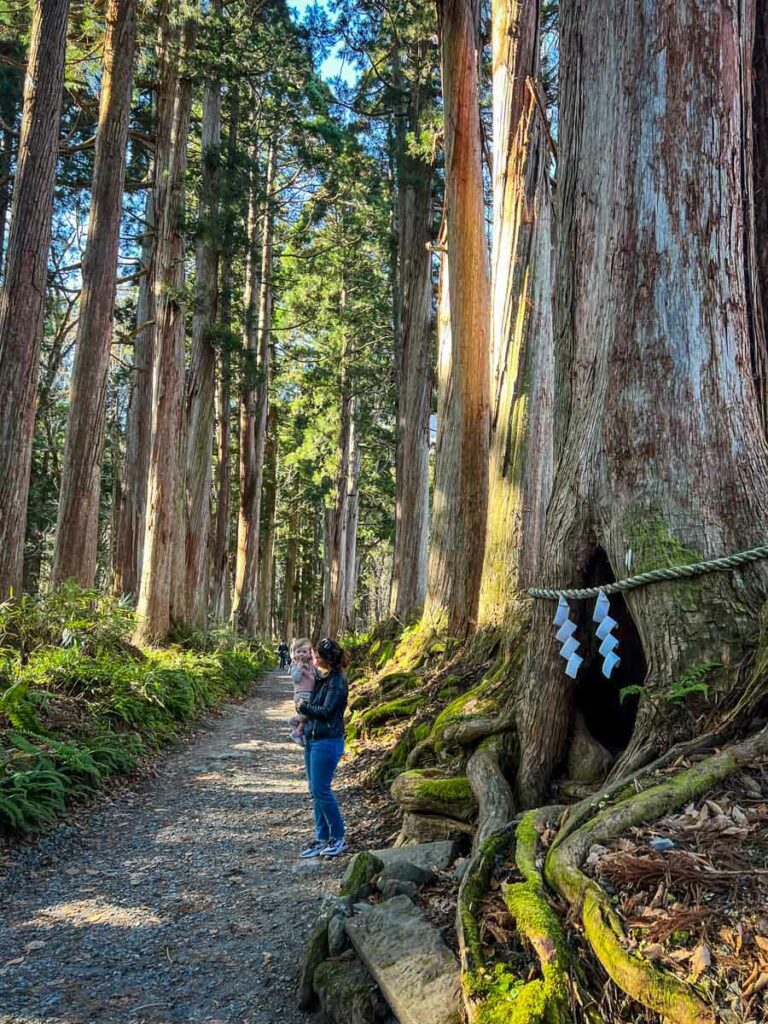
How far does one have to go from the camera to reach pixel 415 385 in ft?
47.1

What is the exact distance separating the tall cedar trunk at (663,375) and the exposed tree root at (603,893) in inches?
13.6

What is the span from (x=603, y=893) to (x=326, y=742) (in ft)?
9.82

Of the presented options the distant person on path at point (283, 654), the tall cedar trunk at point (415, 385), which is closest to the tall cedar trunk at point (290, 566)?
the distant person on path at point (283, 654)

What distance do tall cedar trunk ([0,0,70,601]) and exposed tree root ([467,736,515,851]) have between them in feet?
22.8

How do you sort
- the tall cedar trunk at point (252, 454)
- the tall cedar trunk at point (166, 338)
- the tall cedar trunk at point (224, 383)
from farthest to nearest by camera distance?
the tall cedar trunk at point (252, 454) → the tall cedar trunk at point (224, 383) → the tall cedar trunk at point (166, 338)

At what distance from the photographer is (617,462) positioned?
333 centimetres

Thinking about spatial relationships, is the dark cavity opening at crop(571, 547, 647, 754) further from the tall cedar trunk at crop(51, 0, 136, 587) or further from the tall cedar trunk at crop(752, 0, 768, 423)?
the tall cedar trunk at crop(51, 0, 136, 587)

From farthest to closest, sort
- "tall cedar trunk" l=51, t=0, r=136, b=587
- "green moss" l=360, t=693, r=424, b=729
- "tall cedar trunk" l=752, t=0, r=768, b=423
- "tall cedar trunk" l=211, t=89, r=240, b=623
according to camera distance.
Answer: "tall cedar trunk" l=211, t=89, r=240, b=623, "tall cedar trunk" l=51, t=0, r=136, b=587, "green moss" l=360, t=693, r=424, b=729, "tall cedar trunk" l=752, t=0, r=768, b=423

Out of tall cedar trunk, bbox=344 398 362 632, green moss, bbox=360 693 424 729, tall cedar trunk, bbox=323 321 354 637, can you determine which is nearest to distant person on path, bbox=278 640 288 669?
tall cedar trunk, bbox=323 321 354 637

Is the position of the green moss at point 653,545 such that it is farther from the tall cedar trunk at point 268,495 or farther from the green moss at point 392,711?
the tall cedar trunk at point 268,495

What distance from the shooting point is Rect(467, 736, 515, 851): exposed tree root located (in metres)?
3.44

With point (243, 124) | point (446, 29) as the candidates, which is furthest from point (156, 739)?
point (243, 124)

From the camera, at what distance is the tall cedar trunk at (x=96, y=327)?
10453 mm

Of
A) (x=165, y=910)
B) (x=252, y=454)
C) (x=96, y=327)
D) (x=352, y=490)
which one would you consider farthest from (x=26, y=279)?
(x=352, y=490)
